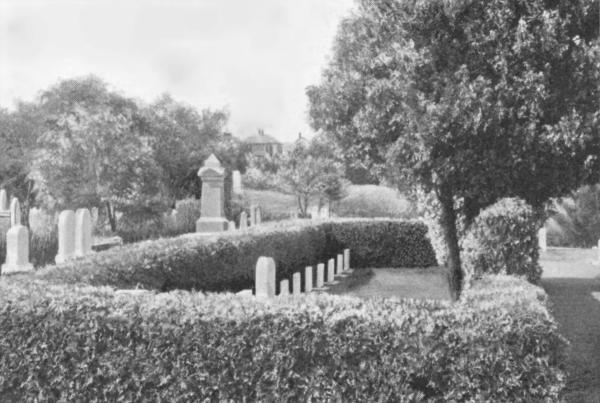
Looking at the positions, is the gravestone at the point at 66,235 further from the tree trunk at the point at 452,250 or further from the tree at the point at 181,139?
the tree at the point at 181,139

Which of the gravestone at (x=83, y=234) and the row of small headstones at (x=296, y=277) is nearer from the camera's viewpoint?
the row of small headstones at (x=296, y=277)

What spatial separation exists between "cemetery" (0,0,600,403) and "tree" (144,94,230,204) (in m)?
9.38

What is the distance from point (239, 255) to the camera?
13.3 m

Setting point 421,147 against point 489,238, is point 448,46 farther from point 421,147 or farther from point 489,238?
point 489,238

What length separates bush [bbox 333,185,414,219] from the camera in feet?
127

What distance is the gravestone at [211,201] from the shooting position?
780 inches

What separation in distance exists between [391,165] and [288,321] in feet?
21.5

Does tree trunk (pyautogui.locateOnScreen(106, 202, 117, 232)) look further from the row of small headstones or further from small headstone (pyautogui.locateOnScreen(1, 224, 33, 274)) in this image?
small headstone (pyautogui.locateOnScreen(1, 224, 33, 274))

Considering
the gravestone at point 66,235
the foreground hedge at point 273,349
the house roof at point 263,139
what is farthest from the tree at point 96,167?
the house roof at point 263,139

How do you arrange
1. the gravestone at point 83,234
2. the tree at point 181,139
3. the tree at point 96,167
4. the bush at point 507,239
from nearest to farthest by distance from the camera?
the bush at point 507,239 < the gravestone at point 83,234 < the tree at point 96,167 < the tree at point 181,139

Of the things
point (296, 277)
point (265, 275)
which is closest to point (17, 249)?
point (265, 275)

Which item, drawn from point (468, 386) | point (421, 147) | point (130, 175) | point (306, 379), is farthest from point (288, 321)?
point (130, 175)

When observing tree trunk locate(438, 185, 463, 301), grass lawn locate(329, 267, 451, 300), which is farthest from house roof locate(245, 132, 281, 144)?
tree trunk locate(438, 185, 463, 301)

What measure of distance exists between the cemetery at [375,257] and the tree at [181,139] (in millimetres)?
9383
